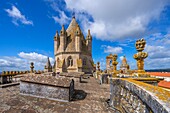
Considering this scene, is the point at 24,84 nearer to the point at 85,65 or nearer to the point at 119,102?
the point at 119,102

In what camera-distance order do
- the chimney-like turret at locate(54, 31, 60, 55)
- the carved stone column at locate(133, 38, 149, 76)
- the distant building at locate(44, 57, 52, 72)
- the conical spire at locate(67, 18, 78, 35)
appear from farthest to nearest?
1. the conical spire at locate(67, 18, 78, 35)
2. the chimney-like turret at locate(54, 31, 60, 55)
3. the distant building at locate(44, 57, 52, 72)
4. the carved stone column at locate(133, 38, 149, 76)

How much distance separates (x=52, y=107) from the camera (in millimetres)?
4891

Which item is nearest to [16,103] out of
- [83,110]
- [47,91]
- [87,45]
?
[47,91]

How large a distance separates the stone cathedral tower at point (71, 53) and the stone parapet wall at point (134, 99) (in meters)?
26.9

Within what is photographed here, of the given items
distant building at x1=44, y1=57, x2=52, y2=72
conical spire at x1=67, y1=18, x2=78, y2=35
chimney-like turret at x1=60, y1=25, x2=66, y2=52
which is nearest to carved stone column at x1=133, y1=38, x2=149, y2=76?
chimney-like turret at x1=60, y1=25, x2=66, y2=52

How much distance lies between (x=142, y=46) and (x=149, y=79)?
1.43 metres

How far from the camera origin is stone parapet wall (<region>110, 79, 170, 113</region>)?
6.38 ft

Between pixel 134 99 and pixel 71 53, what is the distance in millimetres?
31269

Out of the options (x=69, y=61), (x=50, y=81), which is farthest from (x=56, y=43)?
(x=50, y=81)

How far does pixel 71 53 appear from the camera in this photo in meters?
34.2

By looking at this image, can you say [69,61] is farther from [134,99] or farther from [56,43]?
[134,99]

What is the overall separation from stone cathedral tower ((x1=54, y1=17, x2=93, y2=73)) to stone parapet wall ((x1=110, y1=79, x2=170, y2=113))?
26851 mm

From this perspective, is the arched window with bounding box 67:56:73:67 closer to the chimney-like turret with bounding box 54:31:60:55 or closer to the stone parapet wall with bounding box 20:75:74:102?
the chimney-like turret with bounding box 54:31:60:55

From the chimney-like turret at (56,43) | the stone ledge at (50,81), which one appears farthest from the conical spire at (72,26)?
the stone ledge at (50,81)
